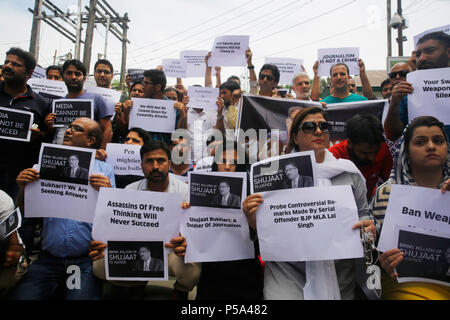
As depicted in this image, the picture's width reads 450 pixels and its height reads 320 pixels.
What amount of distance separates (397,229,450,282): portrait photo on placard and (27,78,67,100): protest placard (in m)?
5.03

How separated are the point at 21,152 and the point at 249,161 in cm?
265

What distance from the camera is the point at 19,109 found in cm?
364

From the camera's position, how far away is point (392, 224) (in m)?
2.14

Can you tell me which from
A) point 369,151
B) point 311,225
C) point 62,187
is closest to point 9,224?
point 62,187

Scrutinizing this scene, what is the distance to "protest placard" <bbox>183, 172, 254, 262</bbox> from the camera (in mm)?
2447

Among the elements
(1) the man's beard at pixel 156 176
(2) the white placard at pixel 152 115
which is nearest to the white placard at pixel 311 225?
(1) the man's beard at pixel 156 176

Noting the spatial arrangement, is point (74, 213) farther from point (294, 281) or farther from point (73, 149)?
point (294, 281)

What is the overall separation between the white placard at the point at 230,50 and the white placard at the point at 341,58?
146 centimetres

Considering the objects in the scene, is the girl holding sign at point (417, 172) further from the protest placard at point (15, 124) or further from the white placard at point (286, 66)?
the white placard at point (286, 66)

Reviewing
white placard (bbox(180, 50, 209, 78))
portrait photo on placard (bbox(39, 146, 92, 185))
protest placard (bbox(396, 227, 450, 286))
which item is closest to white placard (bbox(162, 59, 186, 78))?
white placard (bbox(180, 50, 209, 78))

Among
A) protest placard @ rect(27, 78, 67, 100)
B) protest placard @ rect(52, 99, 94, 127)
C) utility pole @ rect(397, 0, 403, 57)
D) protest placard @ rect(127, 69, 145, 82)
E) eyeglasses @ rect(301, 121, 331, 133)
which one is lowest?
eyeglasses @ rect(301, 121, 331, 133)

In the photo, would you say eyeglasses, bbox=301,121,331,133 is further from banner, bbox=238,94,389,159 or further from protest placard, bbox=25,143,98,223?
protest placard, bbox=25,143,98,223

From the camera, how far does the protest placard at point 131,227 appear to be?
2.42 m
